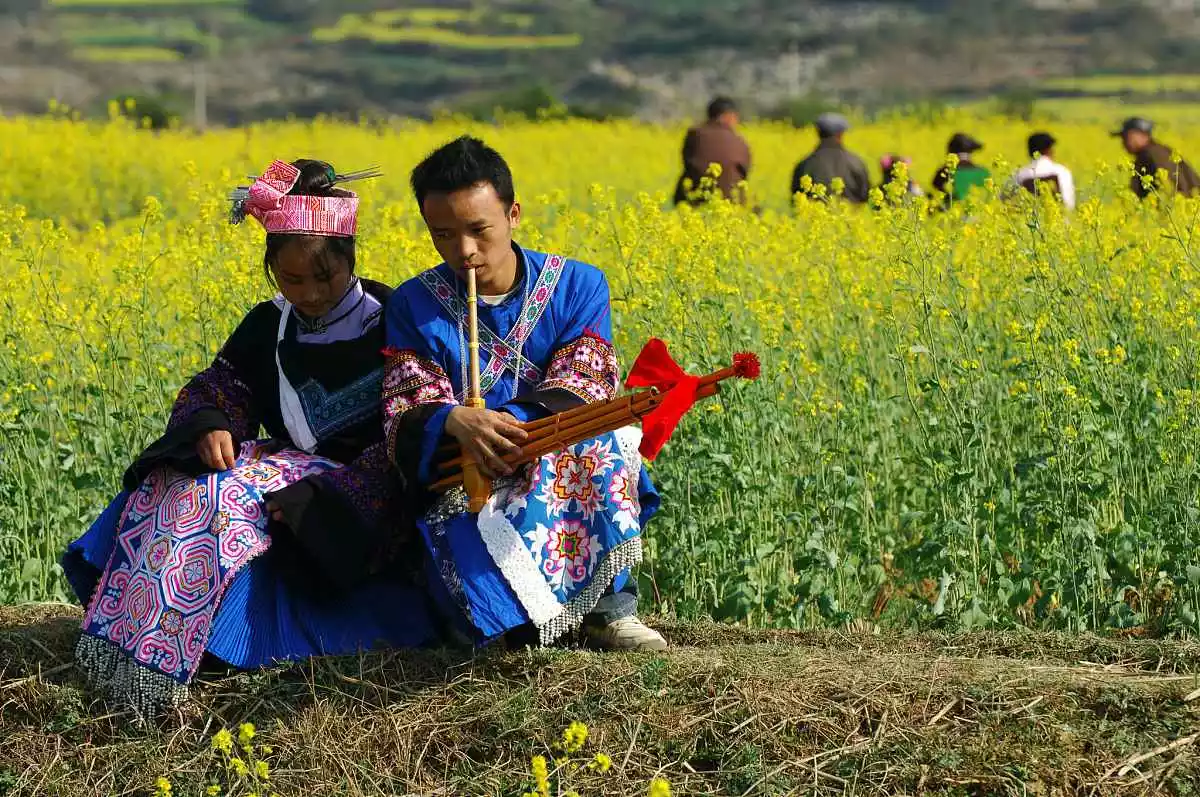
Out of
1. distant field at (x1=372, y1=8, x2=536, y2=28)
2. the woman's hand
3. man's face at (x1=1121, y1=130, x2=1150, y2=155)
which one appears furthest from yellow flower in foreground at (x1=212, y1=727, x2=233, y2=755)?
distant field at (x1=372, y1=8, x2=536, y2=28)

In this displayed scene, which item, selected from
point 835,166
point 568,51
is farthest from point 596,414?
point 568,51

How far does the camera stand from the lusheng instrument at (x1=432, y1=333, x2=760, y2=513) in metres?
3.89

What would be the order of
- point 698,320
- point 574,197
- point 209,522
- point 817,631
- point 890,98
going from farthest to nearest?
point 890,98, point 574,197, point 698,320, point 817,631, point 209,522

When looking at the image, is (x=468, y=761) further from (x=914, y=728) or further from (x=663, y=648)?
(x=914, y=728)

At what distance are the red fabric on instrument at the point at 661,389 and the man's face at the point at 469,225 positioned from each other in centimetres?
58

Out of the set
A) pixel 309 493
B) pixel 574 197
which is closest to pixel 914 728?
pixel 309 493

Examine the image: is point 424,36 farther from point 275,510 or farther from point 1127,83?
point 275,510

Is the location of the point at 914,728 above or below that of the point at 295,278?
below

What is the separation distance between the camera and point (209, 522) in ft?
14.2

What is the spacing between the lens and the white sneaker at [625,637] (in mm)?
4543

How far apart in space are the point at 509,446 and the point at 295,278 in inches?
33.0

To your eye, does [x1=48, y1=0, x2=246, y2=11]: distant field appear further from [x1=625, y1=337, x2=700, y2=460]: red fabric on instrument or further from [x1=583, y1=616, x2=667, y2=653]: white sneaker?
[x1=625, y1=337, x2=700, y2=460]: red fabric on instrument

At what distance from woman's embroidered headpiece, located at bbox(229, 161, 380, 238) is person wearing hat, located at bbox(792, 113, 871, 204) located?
7.88 meters

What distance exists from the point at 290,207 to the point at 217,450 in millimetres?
656
